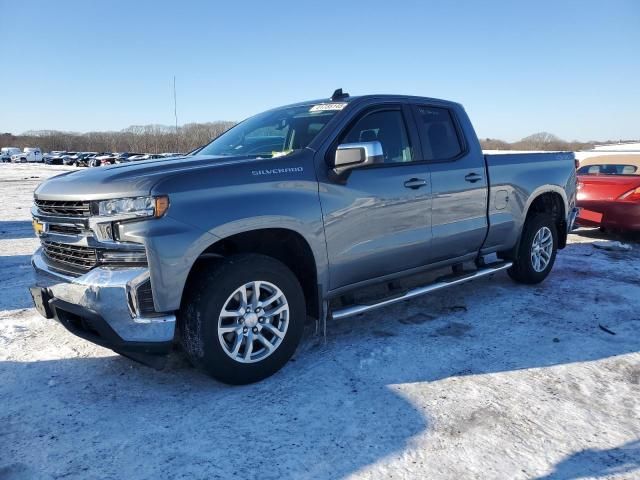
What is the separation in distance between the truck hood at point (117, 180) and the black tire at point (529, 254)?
11.1 ft

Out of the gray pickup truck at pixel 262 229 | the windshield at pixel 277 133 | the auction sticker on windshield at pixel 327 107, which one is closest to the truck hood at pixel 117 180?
the gray pickup truck at pixel 262 229

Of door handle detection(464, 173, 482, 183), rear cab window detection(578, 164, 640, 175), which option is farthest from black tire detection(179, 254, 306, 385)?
rear cab window detection(578, 164, 640, 175)

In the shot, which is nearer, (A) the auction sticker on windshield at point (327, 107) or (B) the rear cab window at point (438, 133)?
(A) the auction sticker on windshield at point (327, 107)

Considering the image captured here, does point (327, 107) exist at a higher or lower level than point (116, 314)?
higher

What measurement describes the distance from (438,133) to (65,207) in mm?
3220

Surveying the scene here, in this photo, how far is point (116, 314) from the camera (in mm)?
2869

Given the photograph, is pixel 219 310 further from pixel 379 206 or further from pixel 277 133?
pixel 277 133

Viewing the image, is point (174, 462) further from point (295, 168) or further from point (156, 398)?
point (295, 168)

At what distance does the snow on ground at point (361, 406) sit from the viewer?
8.19 feet

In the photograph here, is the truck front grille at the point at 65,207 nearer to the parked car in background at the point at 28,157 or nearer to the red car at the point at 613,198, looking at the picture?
the red car at the point at 613,198

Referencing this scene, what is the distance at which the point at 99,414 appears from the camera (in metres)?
2.98

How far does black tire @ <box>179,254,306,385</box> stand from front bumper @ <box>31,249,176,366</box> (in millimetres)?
163

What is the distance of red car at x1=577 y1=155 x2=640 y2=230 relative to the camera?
7906mm

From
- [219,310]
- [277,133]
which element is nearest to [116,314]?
[219,310]
